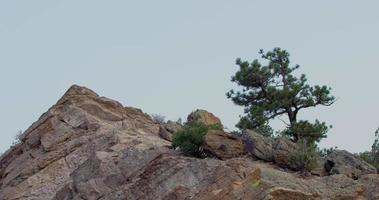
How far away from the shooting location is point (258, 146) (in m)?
22.3

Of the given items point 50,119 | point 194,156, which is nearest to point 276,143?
point 194,156

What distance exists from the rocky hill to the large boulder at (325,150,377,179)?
3cm

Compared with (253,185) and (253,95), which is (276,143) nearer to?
(253,185)

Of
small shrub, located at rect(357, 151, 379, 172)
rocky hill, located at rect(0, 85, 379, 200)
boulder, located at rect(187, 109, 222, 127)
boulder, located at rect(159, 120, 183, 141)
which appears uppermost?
boulder, located at rect(187, 109, 222, 127)

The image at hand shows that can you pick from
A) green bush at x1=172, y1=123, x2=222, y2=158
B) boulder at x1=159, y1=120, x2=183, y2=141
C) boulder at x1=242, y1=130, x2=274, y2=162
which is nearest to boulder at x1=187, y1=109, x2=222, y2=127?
boulder at x1=159, y1=120, x2=183, y2=141

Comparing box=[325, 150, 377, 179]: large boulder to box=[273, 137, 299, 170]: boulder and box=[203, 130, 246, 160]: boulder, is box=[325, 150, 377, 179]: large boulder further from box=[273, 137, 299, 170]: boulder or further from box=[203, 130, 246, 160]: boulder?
box=[203, 130, 246, 160]: boulder

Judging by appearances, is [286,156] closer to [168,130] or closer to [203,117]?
[203,117]

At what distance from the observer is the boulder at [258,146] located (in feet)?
72.6

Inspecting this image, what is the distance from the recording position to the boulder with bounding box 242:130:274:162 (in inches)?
871

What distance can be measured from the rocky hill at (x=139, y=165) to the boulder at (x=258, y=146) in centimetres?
3

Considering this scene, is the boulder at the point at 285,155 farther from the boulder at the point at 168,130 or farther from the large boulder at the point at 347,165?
the boulder at the point at 168,130

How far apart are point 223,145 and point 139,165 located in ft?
9.01

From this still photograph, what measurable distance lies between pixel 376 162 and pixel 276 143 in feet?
16.8

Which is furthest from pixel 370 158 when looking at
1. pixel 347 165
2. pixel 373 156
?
pixel 347 165
